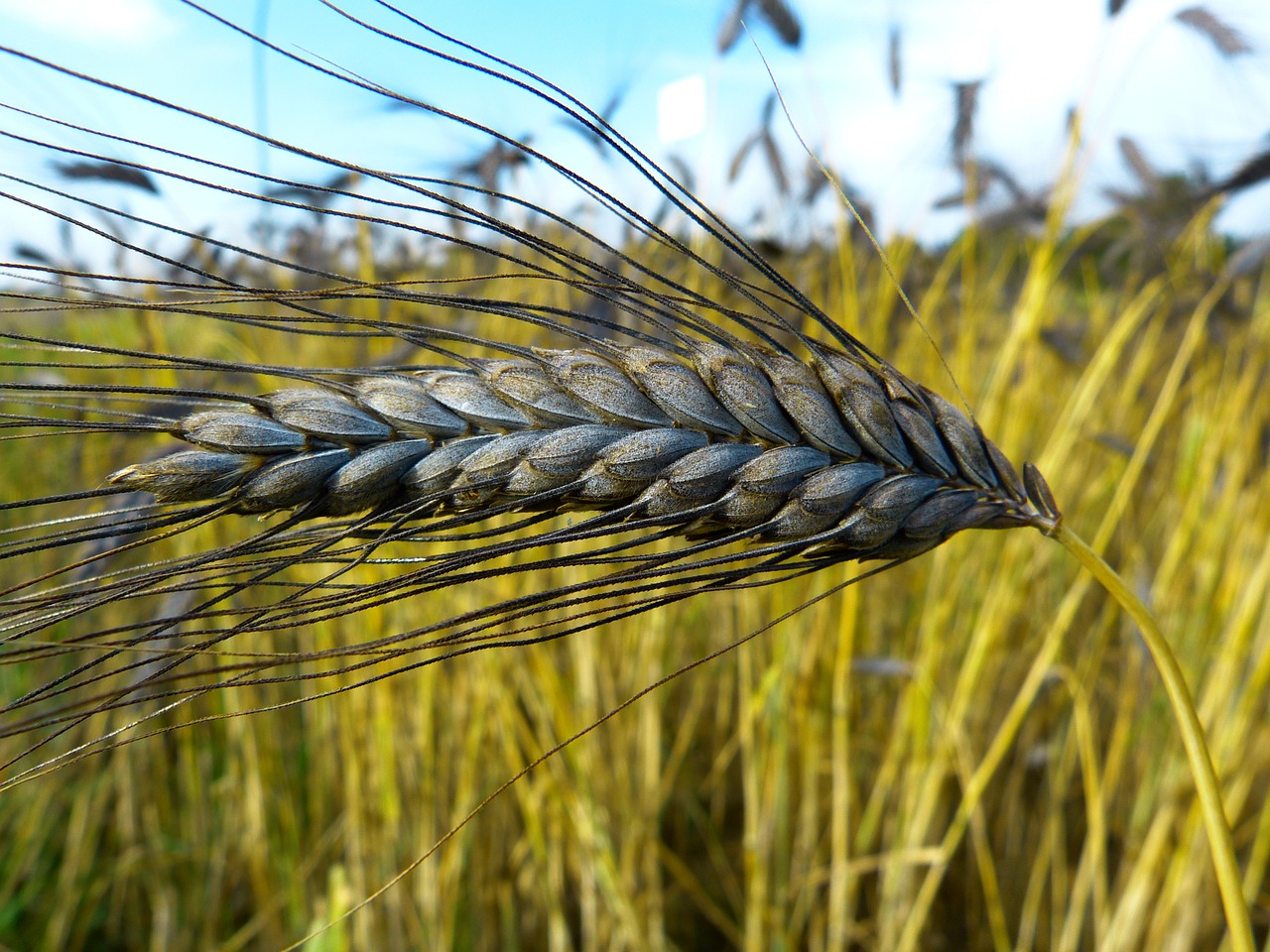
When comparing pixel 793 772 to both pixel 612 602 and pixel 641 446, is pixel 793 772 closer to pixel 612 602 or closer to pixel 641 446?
pixel 612 602

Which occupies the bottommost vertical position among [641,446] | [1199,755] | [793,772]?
[793,772]

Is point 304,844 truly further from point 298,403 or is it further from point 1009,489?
point 1009,489

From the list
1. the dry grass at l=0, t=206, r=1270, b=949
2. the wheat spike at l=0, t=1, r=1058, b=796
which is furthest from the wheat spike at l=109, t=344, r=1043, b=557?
the dry grass at l=0, t=206, r=1270, b=949

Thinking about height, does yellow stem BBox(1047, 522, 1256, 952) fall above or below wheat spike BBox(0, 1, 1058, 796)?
below

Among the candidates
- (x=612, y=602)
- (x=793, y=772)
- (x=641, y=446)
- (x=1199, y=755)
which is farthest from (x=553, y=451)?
(x=793, y=772)

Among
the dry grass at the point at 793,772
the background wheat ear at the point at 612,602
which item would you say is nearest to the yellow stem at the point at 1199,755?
the background wheat ear at the point at 612,602

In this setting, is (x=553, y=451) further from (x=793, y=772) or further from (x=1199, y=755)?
(x=793, y=772)

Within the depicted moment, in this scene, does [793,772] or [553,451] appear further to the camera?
[793,772]

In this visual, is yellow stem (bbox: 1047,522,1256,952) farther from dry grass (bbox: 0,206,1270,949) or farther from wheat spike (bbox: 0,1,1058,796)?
dry grass (bbox: 0,206,1270,949)

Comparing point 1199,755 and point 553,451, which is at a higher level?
point 553,451
